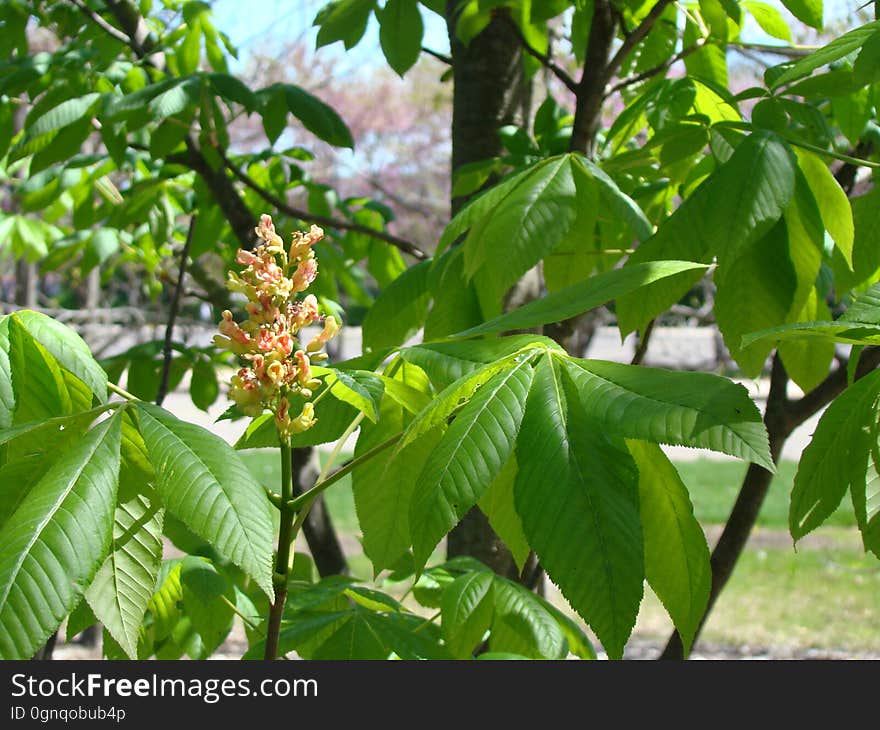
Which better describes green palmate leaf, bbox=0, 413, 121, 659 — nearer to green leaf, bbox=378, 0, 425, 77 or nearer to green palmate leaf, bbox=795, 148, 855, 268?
green palmate leaf, bbox=795, 148, 855, 268

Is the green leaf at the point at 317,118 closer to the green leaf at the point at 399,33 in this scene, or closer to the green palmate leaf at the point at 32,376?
the green leaf at the point at 399,33

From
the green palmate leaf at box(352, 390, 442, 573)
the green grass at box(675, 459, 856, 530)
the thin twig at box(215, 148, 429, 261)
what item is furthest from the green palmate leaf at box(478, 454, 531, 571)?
the green grass at box(675, 459, 856, 530)

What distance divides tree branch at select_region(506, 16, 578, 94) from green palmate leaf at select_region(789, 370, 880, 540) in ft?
2.94

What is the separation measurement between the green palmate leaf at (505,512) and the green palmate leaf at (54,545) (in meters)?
0.37

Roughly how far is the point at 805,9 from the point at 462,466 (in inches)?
39.3

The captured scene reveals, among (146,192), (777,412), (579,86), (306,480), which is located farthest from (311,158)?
(777,412)

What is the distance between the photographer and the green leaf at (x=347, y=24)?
155cm

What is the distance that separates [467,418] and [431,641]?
54cm

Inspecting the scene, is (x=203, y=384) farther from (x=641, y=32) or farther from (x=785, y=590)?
(x=785, y=590)

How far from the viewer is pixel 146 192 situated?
2176 mm

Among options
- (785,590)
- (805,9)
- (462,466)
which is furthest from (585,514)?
(785,590)

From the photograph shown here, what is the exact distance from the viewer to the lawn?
4457 millimetres

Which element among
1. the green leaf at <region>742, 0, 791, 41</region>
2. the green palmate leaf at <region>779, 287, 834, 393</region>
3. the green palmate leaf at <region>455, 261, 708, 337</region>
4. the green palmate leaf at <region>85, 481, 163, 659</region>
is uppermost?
the green leaf at <region>742, 0, 791, 41</region>

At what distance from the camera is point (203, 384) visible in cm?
235
